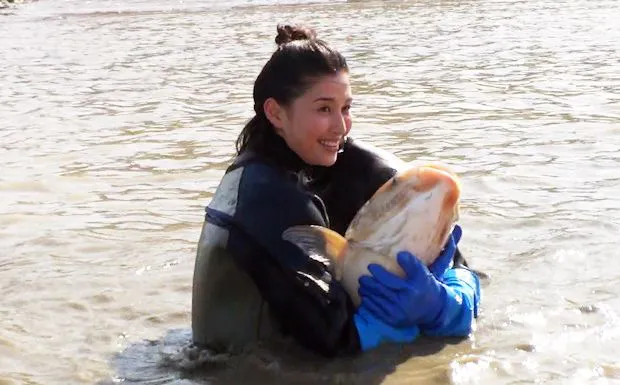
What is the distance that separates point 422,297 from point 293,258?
495 mm

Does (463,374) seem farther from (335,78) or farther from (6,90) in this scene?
(6,90)

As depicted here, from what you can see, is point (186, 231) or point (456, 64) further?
point (456, 64)

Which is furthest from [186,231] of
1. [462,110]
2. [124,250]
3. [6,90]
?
[6,90]

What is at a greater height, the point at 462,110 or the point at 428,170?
the point at 428,170

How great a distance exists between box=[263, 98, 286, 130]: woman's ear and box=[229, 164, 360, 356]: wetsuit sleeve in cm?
27

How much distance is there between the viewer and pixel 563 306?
15.1 feet

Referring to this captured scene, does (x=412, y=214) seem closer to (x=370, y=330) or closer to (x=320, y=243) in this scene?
(x=320, y=243)

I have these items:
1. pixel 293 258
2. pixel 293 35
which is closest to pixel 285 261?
pixel 293 258

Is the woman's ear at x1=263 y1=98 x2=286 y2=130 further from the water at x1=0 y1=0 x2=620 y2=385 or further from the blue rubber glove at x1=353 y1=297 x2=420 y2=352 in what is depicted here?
the water at x1=0 y1=0 x2=620 y2=385

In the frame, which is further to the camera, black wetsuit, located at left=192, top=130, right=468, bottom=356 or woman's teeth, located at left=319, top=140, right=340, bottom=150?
woman's teeth, located at left=319, top=140, right=340, bottom=150

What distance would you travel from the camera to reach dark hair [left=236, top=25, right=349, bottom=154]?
405 cm

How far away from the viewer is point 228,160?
25.8 feet

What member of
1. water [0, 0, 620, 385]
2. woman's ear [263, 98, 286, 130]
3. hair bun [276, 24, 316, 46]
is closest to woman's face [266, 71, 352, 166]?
woman's ear [263, 98, 286, 130]

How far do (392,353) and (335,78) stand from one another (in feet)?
3.57
